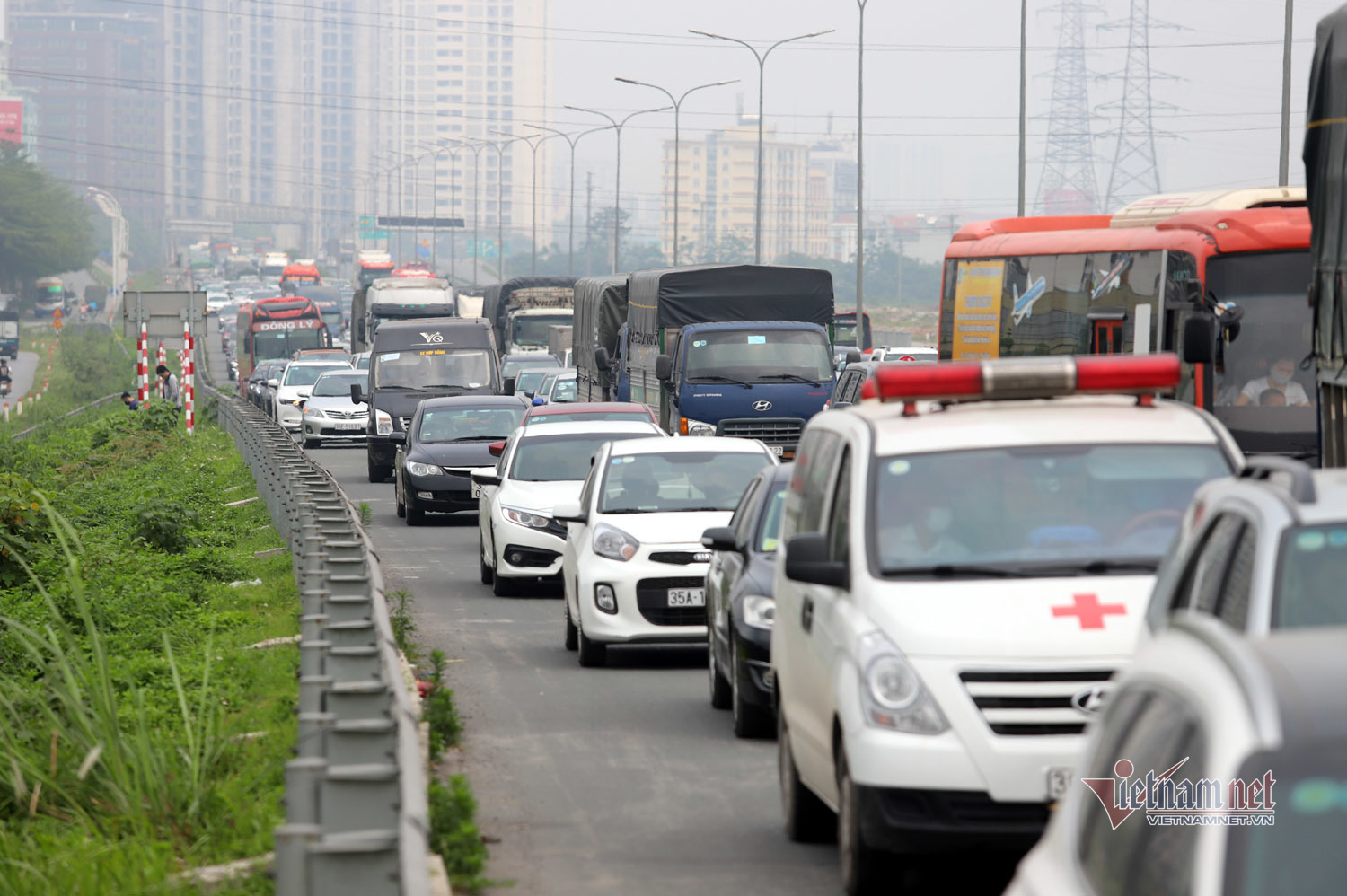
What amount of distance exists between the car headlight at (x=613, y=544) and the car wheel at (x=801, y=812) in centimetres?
525

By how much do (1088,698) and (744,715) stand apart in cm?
402

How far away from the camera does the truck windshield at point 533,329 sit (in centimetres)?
6122

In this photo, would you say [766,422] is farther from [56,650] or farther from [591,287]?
[56,650]

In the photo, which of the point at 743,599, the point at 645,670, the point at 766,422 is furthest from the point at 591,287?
the point at 743,599

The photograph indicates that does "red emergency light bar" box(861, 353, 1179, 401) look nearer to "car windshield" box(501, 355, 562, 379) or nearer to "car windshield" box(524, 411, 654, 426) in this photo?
"car windshield" box(524, 411, 654, 426)

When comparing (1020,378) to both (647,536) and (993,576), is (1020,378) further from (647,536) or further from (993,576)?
(647,536)

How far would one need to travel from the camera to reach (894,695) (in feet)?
20.5

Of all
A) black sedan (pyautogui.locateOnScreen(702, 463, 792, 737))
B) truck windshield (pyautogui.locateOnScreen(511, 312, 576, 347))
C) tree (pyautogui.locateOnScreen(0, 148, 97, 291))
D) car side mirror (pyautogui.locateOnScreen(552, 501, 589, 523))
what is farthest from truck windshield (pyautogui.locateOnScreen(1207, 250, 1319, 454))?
tree (pyautogui.locateOnScreen(0, 148, 97, 291))

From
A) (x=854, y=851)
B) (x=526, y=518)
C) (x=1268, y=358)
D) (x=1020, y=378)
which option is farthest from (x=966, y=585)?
(x=1268, y=358)

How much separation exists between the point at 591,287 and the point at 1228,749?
125ft

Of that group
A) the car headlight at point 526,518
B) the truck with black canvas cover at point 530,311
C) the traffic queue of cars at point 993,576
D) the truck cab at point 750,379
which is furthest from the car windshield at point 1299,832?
the truck with black canvas cover at point 530,311

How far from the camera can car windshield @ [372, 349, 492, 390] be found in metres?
36.4
